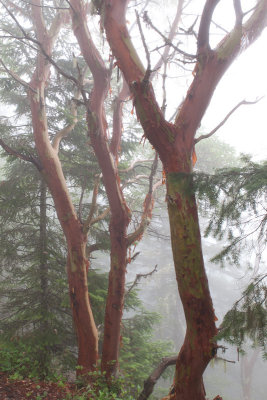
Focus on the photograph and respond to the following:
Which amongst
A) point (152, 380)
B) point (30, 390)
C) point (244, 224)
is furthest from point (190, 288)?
point (30, 390)

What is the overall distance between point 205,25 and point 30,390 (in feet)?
15.0

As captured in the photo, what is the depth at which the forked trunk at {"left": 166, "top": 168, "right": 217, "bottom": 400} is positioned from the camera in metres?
2.70

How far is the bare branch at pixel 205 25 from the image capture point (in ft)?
8.81

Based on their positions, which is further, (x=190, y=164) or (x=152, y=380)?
(x=152, y=380)

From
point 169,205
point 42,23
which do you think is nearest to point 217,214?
point 169,205

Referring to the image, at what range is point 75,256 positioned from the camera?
4.91 metres

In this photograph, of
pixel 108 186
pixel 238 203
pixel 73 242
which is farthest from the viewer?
pixel 73 242

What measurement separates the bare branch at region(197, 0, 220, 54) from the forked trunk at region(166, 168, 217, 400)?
4.30ft

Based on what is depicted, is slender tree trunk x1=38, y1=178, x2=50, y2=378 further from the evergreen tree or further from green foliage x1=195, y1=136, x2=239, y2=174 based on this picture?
green foliage x1=195, y1=136, x2=239, y2=174

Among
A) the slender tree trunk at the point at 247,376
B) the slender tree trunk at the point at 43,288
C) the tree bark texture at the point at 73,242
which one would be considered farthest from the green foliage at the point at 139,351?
the slender tree trunk at the point at 247,376

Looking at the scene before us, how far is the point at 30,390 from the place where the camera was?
12.2 feet

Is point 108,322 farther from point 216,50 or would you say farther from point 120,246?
point 216,50

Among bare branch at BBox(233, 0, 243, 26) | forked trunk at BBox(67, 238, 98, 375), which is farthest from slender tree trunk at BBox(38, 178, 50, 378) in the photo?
bare branch at BBox(233, 0, 243, 26)

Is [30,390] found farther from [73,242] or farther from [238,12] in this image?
[238,12]
